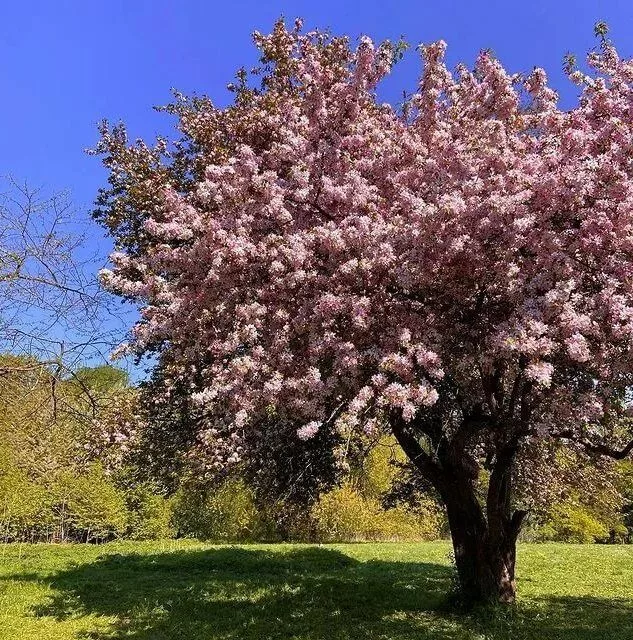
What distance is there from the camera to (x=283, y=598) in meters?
14.7

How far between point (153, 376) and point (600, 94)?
11800 mm

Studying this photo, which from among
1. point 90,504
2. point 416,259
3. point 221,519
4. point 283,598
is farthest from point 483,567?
point 221,519

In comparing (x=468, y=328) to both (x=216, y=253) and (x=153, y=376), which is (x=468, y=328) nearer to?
(x=216, y=253)

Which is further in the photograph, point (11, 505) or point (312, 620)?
point (11, 505)

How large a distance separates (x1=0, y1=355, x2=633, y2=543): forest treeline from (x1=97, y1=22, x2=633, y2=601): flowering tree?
243cm

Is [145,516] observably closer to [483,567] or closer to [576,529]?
[483,567]

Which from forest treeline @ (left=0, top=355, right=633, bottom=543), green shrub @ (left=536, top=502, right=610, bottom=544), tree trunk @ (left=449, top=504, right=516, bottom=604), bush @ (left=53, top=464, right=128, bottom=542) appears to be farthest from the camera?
green shrub @ (left=536, top=502, right=610, bottom=544)

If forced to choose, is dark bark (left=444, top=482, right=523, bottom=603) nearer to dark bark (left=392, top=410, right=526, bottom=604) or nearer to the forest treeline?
dark bark (left=392, top=410, right=526, bottom=604)

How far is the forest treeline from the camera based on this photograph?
422 inches

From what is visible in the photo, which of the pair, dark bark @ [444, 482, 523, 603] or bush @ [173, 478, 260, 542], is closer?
dark bark @ [444, 482, 523, 603]

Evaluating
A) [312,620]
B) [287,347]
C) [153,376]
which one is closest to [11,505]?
[153,376]

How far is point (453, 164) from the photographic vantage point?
9.56m

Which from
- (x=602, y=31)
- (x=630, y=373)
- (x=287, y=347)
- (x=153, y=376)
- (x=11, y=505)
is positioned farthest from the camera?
(x=11, y=505)

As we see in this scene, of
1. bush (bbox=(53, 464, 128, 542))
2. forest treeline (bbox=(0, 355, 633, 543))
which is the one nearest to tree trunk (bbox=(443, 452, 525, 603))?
forest treeline (bbox=(0, 355, 633, 543))
